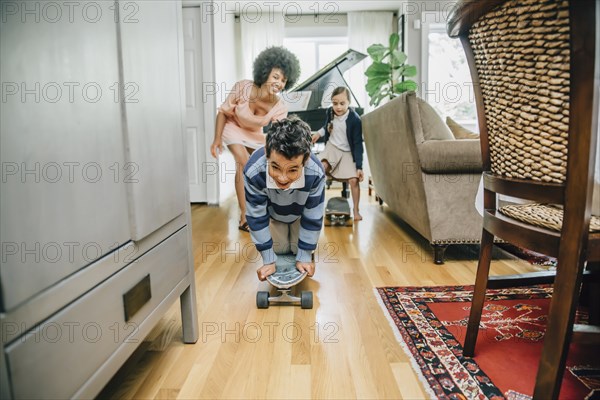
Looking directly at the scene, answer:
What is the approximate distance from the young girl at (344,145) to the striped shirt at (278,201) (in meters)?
1.55

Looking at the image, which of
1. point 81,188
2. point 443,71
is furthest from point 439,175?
point 443,71

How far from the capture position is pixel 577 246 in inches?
28.0

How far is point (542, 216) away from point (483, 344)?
18.9 inches

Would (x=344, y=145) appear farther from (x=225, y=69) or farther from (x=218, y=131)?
(x=225, y=69)

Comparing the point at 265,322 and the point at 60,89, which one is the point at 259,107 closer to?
the point at 265,322

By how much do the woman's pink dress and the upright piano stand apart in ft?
5.17

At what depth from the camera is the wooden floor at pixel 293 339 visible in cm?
100

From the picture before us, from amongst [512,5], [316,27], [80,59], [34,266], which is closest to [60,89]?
[80,59]

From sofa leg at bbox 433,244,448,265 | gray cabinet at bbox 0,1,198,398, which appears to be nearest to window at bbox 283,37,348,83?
sofa leg at bbox 433,244,448,265

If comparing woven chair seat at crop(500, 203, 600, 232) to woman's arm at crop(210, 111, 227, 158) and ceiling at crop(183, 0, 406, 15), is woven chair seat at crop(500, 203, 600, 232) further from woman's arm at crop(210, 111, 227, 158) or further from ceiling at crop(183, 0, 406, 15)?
ceiling at crop(183, 0, 406, 15)

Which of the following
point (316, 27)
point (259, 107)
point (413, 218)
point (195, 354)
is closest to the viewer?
point (195, 354)

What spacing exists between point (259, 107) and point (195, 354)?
186 cm

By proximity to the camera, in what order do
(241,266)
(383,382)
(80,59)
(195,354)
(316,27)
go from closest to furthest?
(80,59), (383,382), (195,354), (241,266), (316,27)

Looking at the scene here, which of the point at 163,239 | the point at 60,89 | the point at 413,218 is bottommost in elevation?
the point at 413,218
